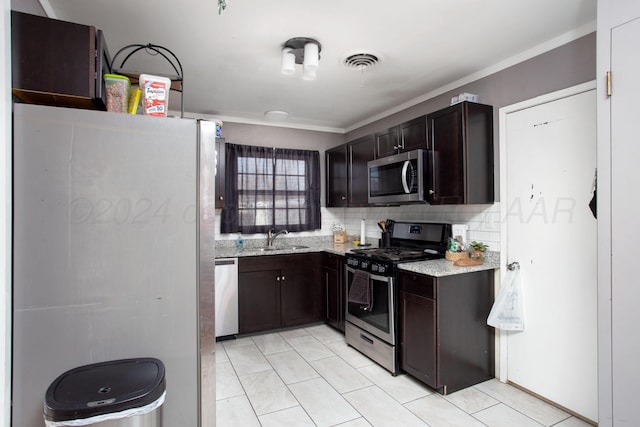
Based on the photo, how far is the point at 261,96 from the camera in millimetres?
3387

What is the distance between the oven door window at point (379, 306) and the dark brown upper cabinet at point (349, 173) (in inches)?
44.0

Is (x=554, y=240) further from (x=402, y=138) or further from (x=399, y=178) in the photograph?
(x=402, y=138)

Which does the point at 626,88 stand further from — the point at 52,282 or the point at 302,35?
the point at 52,282

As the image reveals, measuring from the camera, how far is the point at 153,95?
144cm

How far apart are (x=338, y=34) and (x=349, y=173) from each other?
2.04 meters

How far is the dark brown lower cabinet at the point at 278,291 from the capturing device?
143 inches

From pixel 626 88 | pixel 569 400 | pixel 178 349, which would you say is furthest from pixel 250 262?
pixel 626 88

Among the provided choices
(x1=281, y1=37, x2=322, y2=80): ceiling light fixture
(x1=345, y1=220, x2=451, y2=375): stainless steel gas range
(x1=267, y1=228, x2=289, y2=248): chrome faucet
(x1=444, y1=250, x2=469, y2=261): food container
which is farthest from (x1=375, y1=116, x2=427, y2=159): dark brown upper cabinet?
(x1=267, y1=228, x2=289, y2=248): chrome faucet

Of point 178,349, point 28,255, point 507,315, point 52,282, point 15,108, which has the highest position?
point 15,108

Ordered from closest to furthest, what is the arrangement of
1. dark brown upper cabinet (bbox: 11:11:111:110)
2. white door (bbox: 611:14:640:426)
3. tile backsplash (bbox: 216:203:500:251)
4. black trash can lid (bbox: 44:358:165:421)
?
black trash can lid (bbox: 44:358:165:421) < dark brown upper cabinet (bbox: 11:11:111:110) < white door (bbox: 611:14:640:426) < tile backsplash (bbox: 216:203:500:251)

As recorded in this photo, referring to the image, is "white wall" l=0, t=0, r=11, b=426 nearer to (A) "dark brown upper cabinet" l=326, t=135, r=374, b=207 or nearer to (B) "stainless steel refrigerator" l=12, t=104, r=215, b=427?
(B) "stainless steel refrigerator" l=12, t=104, r=215, b=427

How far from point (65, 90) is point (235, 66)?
5.19ft

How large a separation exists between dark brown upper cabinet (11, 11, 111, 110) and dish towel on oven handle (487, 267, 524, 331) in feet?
9.24

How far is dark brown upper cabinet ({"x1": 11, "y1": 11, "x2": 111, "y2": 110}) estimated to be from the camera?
1.26 metres
